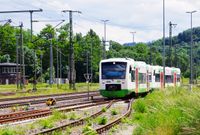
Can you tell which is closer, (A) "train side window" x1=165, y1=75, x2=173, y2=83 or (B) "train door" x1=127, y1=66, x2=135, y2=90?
(B) "train door" x1=127, y1=66, x2=135, y2=90

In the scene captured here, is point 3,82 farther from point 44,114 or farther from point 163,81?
point 44,114

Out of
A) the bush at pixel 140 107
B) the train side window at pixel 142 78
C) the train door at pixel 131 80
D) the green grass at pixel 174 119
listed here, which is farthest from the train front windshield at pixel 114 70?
the green grass at pixel 174 119

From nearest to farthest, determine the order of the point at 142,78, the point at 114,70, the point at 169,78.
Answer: the point at 114,70 < the point at 142,78 < the point at 169,78

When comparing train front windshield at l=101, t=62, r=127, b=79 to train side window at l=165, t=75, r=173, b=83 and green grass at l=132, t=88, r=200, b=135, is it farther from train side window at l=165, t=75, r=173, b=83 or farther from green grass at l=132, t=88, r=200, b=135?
green grass at l=132, t=88, r=200, b=135

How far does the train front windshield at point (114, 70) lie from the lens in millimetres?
37531

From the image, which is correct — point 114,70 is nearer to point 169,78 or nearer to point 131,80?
point 131,80

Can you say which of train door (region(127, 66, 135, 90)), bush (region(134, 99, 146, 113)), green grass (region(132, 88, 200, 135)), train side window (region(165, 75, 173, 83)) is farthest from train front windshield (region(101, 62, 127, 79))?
green grass (region(132, 88, 200, 135))

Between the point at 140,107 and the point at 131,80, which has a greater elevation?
the point at 131,80

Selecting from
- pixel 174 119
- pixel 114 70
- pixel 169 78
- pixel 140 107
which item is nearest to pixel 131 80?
pixel 114 70

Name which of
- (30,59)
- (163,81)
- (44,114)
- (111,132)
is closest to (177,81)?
(163,81)

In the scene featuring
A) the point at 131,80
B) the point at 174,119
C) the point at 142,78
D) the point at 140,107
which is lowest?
the point at 140,107

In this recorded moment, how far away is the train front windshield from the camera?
123ft

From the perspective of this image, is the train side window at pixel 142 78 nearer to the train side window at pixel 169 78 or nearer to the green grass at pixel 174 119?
the train side window at pixel 169 78

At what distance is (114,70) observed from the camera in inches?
1485
